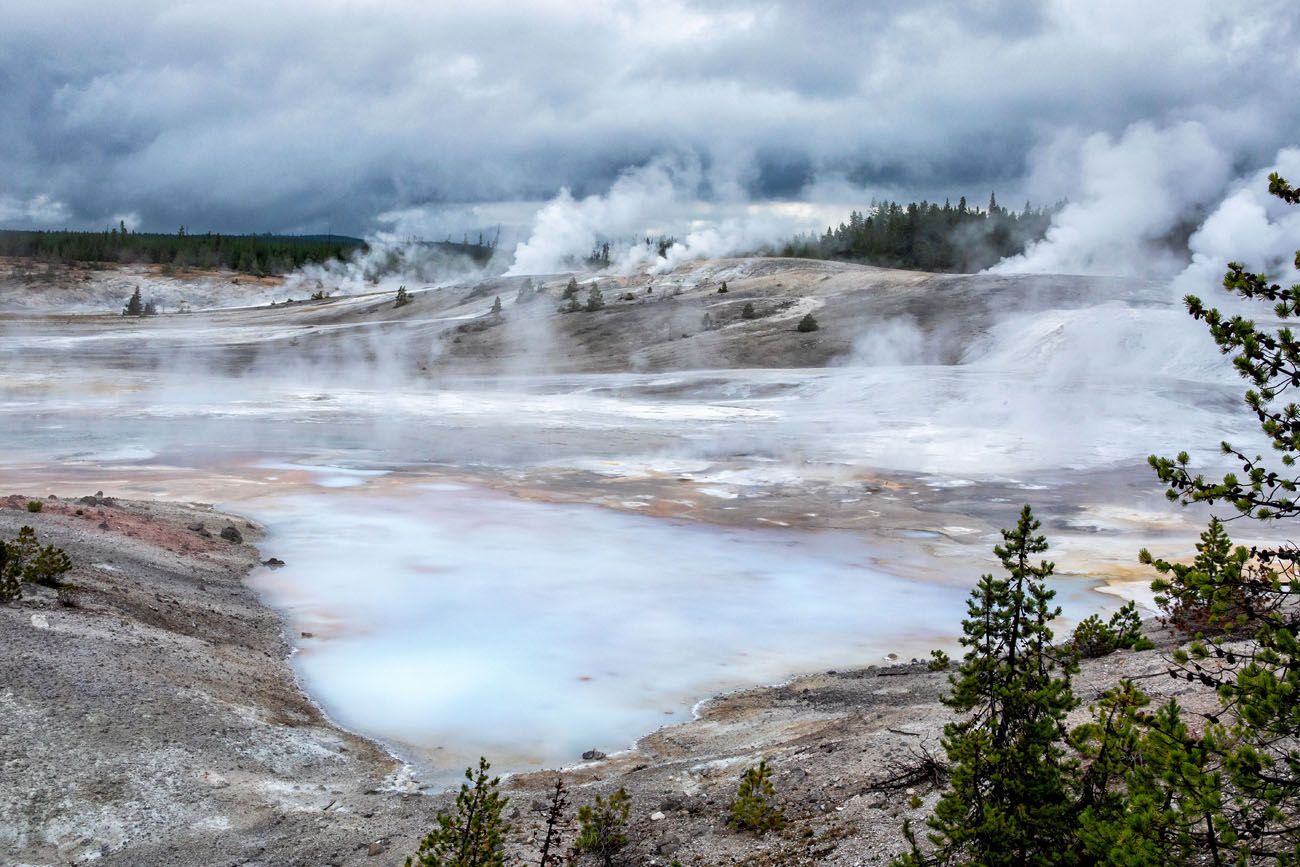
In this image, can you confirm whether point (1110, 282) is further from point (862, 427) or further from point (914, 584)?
point (914, 584)

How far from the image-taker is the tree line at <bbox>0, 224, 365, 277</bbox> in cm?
8694

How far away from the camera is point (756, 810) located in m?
4.99

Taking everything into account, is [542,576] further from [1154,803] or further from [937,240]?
[937,240]

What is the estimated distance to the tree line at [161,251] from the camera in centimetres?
8694

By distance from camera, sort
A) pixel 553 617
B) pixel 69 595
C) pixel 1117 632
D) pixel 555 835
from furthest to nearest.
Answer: pixel 553 617, pixel 69 595, pixel 555 835, pixel 1117 632

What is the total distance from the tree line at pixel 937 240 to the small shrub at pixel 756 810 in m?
69.0

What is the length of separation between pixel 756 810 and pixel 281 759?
10.9ft

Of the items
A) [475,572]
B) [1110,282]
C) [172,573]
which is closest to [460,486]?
[475,572]

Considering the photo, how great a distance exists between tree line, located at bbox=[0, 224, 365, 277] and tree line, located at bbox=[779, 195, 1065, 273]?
42542mm

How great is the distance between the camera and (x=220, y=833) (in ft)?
18.2

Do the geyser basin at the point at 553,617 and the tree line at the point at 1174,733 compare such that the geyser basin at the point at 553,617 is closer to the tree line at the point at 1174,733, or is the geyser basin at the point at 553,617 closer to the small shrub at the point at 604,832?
the small shrub at the point at 604,832

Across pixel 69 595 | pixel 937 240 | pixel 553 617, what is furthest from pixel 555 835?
pixel 937 240

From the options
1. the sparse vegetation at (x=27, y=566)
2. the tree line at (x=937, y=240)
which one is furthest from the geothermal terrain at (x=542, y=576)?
the tree line at (x=937, y=240)

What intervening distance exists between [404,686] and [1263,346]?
7415mm
